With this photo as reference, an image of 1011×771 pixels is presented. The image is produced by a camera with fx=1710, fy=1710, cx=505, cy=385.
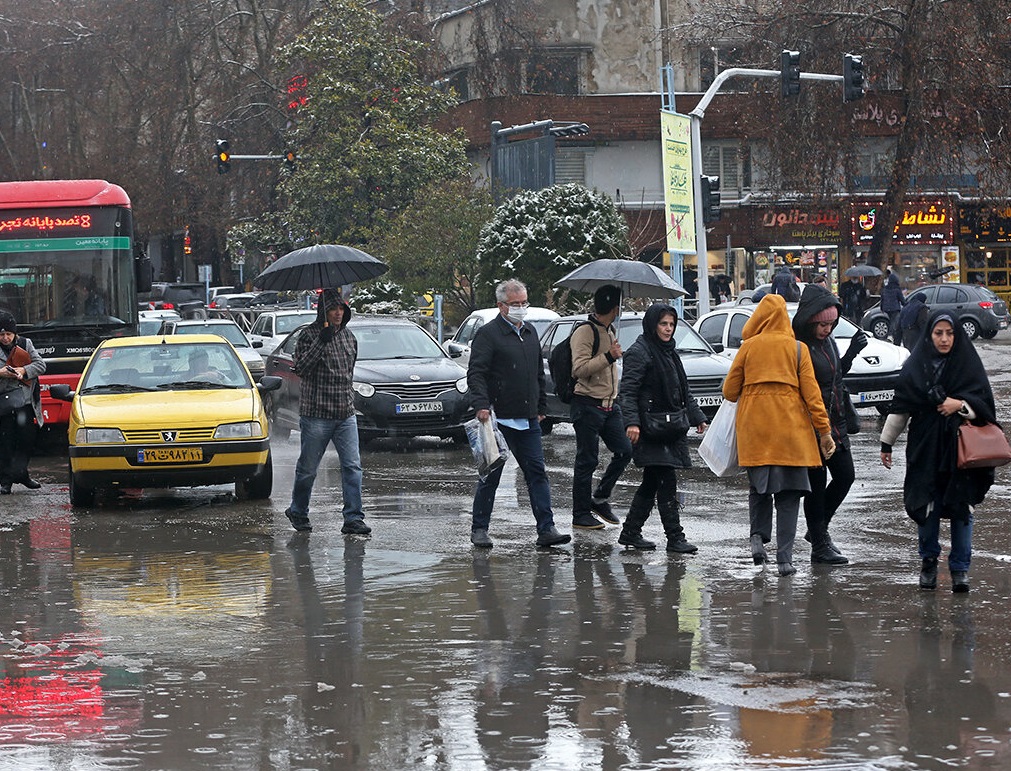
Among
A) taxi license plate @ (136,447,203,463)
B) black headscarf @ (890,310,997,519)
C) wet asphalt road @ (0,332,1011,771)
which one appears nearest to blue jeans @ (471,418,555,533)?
wet asphalt road @ (0,332,1011,771)

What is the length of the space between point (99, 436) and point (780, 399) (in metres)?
6.41

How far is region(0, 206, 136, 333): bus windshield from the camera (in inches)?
782

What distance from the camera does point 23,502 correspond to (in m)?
15.3

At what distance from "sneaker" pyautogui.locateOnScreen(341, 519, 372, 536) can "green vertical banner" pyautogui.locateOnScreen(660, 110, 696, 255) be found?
16492mm

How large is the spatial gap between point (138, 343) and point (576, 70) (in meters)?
44.0

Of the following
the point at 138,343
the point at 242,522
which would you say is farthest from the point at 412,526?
the point at 138,343

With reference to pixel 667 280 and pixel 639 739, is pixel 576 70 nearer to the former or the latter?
pixel 667 280

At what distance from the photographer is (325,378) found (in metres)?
12.8

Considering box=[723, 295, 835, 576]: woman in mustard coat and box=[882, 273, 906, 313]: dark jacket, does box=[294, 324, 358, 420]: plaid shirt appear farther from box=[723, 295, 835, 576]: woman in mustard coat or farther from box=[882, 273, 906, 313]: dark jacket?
box=[882, 273, 906, 313]: dark jacket

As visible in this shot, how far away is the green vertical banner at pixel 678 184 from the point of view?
93.5 ft

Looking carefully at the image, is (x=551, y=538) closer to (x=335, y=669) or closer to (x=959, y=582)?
(x=959, y=582)

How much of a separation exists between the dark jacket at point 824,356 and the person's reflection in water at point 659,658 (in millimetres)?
1359

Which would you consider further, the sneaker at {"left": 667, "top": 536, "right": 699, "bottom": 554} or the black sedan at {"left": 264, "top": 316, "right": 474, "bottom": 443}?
the black sedan at {"left": 264, "top": 316, "right": 474, "bottom": 443}

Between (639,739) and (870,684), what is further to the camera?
(870,684)
